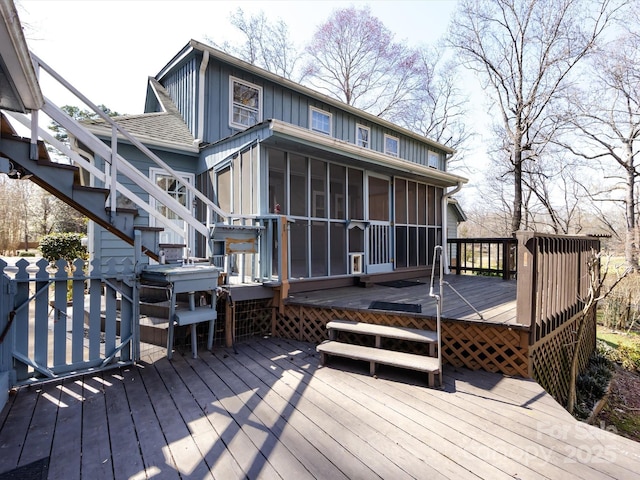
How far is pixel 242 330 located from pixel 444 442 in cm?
326

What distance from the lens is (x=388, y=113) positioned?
16141mm

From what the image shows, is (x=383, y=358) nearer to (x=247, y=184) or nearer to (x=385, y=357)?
(x=385, y=357)

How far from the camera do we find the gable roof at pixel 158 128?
19.1 feet

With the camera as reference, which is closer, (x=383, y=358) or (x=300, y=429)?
(x=300, y=429)

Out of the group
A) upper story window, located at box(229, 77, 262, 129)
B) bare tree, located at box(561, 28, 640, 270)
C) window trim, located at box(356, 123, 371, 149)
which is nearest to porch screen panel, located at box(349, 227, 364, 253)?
upper story window, located at box(229, 77, 262, 129)

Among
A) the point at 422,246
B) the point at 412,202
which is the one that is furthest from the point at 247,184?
the point at 422,246

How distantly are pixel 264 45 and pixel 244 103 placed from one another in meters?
9.46

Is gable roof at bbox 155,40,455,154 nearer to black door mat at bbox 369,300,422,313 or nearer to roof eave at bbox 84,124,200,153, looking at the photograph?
roof eave at bbox 84,124,200,153

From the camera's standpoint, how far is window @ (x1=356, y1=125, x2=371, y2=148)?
31.4 ft

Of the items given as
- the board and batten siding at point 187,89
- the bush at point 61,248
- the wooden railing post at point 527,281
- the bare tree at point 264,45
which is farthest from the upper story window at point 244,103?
the bare tree at point 264,45

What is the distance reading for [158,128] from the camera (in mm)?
6520

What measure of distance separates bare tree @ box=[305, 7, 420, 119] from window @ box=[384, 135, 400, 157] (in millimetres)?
5982

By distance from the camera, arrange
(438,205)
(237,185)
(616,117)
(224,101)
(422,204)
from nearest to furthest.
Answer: (237,185), (224,101), (422,204), (438,205), (616,117)

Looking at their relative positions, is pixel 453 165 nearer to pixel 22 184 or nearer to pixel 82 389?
pixel 82 389
